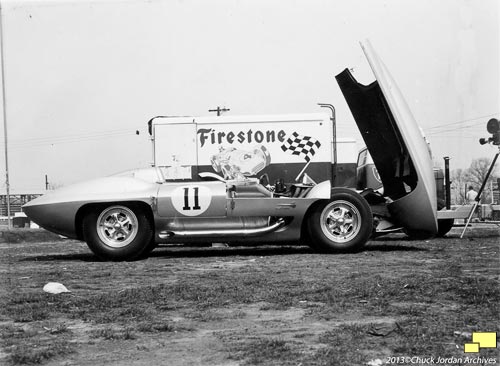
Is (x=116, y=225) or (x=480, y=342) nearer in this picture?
(x=480, y=342)

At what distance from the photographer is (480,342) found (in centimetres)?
309

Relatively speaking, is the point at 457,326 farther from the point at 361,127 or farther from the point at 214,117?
the point at 214,117

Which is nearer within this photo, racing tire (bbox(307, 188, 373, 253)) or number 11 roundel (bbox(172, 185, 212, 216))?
number 11 roundel (bbox(172, 185, 212, 216))

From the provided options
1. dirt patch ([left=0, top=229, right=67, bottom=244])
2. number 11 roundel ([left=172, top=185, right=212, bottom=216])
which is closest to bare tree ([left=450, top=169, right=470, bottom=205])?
number 11 roundel ([left=172, top=185, right=212, bottom=216])

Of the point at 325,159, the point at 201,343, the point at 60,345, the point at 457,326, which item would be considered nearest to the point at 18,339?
the point at 60,345

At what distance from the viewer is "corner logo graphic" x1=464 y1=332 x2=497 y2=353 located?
3020 millimetres

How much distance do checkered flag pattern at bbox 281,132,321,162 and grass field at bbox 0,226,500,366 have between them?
25.7 ft

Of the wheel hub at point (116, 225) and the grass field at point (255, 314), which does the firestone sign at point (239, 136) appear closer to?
the wheel hub at point (116, 225)

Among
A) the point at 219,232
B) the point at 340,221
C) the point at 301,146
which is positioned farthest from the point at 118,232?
the point at 301,146

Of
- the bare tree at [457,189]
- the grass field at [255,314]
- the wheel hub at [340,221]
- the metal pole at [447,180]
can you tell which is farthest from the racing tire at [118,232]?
the bare tree at [457,189]

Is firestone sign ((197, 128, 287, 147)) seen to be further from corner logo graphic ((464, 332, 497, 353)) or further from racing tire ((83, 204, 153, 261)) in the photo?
corner logo graphic ((464, 332, 497, 353))

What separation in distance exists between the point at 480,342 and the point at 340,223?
15.8ft

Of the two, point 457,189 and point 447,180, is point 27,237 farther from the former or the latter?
point 457,189

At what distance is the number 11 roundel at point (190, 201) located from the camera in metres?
7.70
